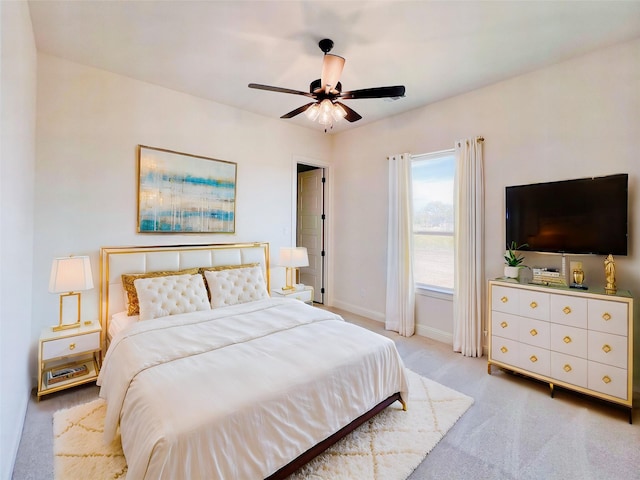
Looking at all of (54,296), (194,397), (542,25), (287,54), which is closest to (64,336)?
(54,296)

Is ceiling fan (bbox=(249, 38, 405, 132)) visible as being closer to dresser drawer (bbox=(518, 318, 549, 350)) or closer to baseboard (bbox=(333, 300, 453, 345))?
dresser drawer (bbox=(518, 318, 549, 350))

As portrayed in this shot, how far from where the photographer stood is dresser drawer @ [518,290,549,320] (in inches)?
105

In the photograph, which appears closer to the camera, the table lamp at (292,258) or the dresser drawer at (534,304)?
the dresser drawer at (534,304)

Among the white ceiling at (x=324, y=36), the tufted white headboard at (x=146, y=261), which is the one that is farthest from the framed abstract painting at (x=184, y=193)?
the white ceiling at (x=324, y=36)

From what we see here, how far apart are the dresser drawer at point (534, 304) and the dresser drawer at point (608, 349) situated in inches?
13.5

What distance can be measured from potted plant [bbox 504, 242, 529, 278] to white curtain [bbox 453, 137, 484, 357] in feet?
1.06

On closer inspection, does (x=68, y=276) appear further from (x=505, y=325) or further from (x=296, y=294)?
(x=505, y=325)

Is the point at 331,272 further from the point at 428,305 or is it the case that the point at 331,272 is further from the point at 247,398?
the point at 247,398

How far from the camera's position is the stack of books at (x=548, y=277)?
8.94 ft

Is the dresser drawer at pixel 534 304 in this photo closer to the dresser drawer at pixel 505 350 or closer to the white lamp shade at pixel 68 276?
the dresser drawer at pixel 505 350

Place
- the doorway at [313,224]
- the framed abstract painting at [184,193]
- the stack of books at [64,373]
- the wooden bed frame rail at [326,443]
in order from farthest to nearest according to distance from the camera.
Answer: the doorway at [313,224], the framed abstract painting at [184,193], the stack of books at [64,373], the wooden bed frame rail at [326,443]

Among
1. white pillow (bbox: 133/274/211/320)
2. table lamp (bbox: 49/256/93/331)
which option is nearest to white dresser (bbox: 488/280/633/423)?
white pillow (bbox: 133/274/211/320)

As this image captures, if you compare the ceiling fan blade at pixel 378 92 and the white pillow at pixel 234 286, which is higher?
the ceiling fan blade at pixel 378 92

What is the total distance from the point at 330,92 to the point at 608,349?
3012mm
